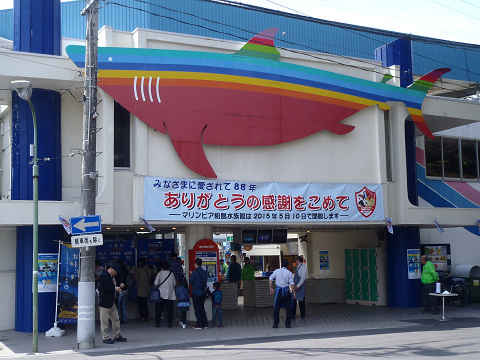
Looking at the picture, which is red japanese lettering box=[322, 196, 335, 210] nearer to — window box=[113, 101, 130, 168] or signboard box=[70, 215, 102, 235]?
window box=[113, 101, 130, 168]

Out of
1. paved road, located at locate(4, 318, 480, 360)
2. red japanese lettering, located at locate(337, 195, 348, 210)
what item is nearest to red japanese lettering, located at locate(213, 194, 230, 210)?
red japanese lettering, located at locate(337, 195, 348, 210)

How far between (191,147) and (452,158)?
46.7 ft

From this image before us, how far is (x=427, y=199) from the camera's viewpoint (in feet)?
85.6

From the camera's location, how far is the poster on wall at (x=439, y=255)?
76.2 ft

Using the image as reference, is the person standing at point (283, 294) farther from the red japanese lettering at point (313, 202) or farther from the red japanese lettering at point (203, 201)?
the red japanese lettering at point (203, 201)

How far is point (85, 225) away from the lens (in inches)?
549

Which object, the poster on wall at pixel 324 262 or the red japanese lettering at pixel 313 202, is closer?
the red japanese lettering at pixel 313 202

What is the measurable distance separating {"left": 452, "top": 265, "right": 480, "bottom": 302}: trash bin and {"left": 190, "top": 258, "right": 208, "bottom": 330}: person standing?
11.6m

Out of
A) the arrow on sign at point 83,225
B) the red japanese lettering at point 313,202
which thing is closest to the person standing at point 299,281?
the red japanese lettering at point 313,202

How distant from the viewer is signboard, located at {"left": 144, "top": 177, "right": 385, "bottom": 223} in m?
17.0

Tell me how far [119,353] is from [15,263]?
581 cm

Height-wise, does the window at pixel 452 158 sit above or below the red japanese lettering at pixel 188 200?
above

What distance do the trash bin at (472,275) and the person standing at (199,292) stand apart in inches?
457

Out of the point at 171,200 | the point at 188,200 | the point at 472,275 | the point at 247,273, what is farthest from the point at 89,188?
the point at 472,275
